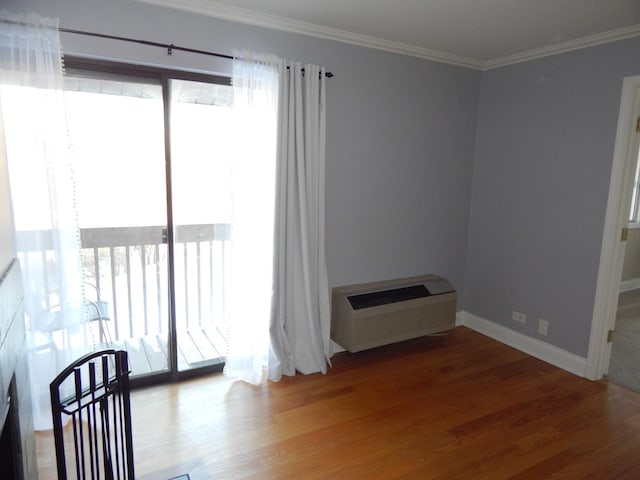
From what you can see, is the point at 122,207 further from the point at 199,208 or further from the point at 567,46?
the point at 567,46

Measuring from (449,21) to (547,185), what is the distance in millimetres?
1546

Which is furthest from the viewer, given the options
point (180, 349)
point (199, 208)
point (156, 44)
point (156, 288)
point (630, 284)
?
point (630, 284)

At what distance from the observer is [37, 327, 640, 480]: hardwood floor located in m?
2.13

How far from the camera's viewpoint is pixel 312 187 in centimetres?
294

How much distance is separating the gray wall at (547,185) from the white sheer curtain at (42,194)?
336 cm

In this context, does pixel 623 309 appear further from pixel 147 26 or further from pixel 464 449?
pixel 147 26

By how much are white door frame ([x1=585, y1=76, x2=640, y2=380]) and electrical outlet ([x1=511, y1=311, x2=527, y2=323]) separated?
1.77 feet

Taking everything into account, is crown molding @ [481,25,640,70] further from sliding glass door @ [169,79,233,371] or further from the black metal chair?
the black metal chair

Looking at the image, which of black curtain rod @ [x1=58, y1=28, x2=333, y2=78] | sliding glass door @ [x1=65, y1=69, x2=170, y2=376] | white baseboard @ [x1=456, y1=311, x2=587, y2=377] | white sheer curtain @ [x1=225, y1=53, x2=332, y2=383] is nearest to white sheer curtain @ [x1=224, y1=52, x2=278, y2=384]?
white sheer curtain @ [x1=225, y1=53, x2=332, y2=383]

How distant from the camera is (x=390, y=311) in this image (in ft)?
10.7

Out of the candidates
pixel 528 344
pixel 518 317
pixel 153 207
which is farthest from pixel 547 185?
pixel 153 207

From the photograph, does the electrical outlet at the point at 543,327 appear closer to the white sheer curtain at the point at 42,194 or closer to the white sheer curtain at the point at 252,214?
the white sheer curtain at the point at 252,214

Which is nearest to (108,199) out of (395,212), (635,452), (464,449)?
(395,212)

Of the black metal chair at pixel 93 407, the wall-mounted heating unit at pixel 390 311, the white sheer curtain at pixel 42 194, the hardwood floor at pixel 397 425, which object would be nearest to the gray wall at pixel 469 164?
the wall-mounted heating unit at pixel 390 311
